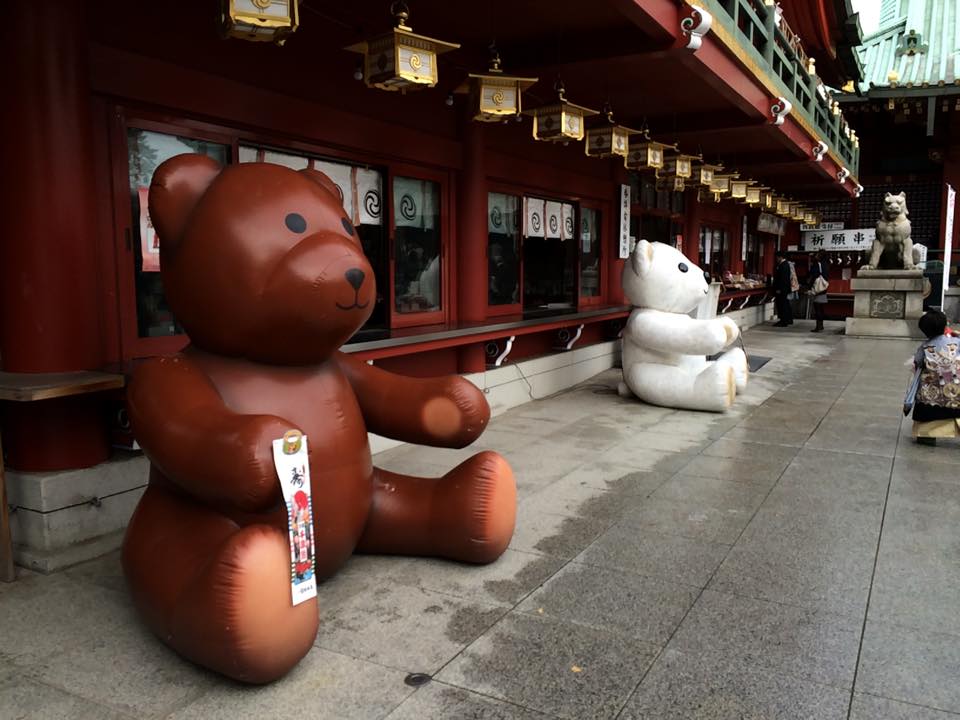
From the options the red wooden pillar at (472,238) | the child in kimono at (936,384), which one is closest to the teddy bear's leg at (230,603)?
the red wooden pillar at (472,238)

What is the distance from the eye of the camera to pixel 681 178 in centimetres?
937

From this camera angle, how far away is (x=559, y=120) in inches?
239

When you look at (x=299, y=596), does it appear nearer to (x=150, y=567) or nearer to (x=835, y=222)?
(x=150, y=567)

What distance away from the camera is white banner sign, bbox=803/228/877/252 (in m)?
20.5

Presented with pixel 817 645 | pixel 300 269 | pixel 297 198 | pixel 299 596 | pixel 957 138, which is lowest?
pixel 817 645

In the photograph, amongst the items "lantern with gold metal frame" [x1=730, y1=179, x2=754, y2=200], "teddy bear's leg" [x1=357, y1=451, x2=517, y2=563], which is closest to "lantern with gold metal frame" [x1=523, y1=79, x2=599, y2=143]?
"teddy bear's leg" [x1=357, y1=451, x2=517, y2=563]

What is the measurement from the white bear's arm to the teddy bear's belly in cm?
475

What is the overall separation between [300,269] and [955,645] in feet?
9.58

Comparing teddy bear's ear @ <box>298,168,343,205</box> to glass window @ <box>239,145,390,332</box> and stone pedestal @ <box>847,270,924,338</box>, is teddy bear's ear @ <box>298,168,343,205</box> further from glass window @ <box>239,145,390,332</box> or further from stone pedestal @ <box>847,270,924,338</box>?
stone pedestal @ <box>847,270,924,338</box>

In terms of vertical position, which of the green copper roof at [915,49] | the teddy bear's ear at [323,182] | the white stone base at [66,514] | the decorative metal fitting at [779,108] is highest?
the green copper roof at [915,49]

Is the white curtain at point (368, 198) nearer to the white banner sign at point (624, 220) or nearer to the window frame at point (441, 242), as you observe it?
the window frame at point (441, 242)

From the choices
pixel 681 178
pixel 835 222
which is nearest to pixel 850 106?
pixel 835 222

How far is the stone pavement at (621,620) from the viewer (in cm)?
257

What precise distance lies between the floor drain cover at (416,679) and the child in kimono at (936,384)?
501 centimetres
